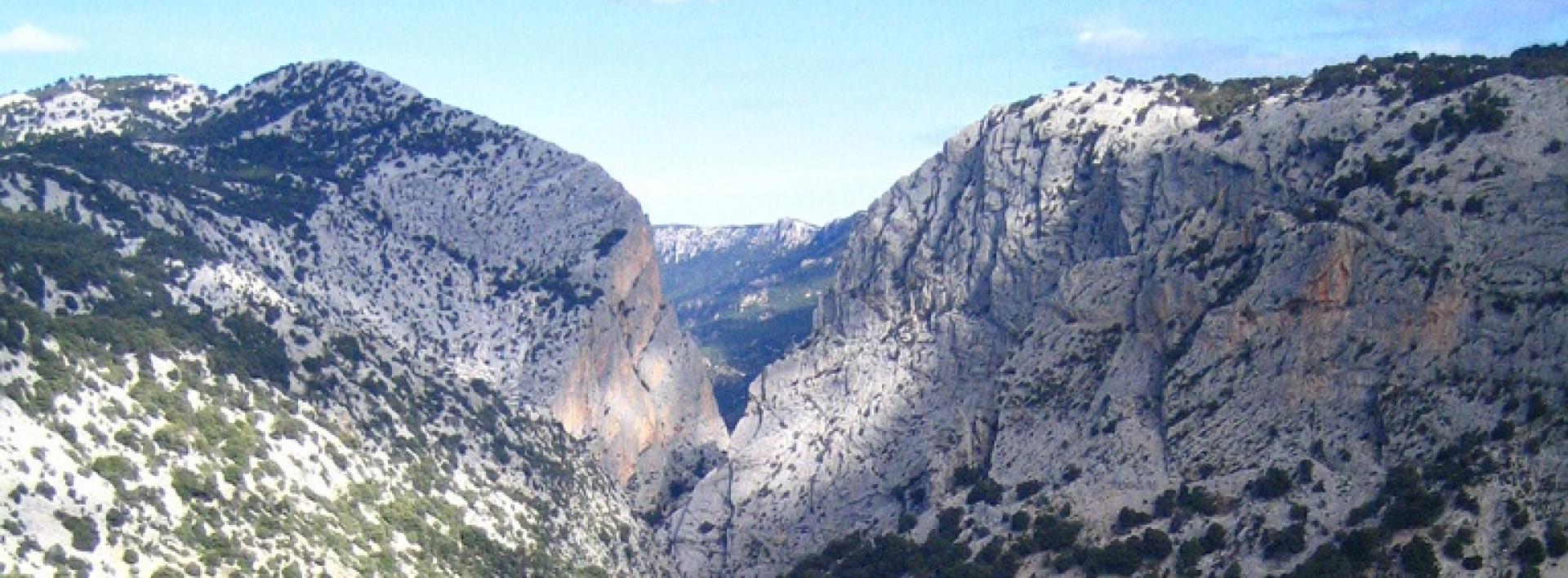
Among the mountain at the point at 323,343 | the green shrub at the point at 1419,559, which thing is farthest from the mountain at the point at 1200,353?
the mountain at the point at 323,343

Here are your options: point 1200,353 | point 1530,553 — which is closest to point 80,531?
point 1200,353

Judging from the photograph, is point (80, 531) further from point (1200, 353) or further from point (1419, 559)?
point (1200, 353)

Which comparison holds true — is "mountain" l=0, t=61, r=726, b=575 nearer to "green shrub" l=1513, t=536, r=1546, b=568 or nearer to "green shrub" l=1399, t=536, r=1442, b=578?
"green shrub" l=1399, t=536, r=1442, b=578

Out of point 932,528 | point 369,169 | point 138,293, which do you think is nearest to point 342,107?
point 369,169

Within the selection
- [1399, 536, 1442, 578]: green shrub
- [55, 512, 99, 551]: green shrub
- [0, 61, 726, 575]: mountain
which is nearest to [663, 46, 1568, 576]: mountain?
[1399, 536, 1442, 578]: green shrub

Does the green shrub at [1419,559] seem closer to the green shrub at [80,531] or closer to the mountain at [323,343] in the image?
the mountain at [323,343]
